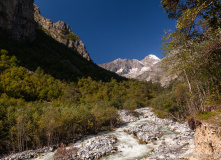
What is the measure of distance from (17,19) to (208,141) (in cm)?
11900

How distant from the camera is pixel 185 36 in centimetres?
848

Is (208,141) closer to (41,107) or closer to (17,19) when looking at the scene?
(41,107)

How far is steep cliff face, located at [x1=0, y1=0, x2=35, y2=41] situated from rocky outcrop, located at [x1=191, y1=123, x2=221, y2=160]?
113 meters

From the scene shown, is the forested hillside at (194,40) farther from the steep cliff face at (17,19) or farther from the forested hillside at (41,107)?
the steep cliff face at (17,19)

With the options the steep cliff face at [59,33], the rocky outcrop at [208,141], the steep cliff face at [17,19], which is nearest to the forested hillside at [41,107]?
the steep cliff face at [17,19]

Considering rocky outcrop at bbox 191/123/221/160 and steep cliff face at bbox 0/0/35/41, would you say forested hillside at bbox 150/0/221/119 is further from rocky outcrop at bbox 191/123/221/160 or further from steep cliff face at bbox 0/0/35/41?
steep cliff face at bbox 0/0/35/41

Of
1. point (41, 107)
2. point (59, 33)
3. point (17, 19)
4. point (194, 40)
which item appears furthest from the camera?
point (59, 33)

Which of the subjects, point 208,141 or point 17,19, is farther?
point 17,19

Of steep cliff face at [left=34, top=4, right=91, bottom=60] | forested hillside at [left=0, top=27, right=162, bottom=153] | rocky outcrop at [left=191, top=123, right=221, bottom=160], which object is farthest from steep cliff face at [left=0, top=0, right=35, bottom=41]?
rocky outcrop at [left=191, top=123, right=221, bottom=160]

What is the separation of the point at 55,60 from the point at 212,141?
112465 mm

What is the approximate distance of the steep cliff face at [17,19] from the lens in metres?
77.8

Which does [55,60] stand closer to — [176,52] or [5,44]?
[5,44]

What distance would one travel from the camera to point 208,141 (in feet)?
27.8

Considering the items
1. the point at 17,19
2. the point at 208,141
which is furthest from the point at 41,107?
the point at 17,19
